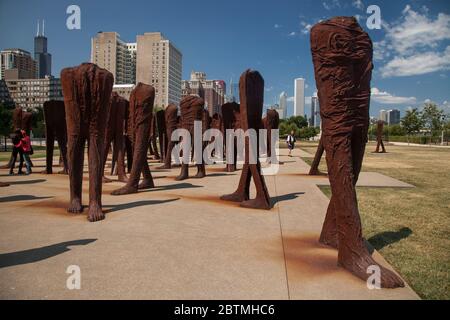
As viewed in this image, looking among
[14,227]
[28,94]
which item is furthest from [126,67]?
[14,227]

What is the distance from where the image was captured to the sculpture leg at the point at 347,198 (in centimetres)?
367

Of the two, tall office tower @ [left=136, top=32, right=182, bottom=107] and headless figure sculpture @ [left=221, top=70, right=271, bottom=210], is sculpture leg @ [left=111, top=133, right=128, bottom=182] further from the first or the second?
tall office tower @ [left=136, top=32, right=182, bottom=107]

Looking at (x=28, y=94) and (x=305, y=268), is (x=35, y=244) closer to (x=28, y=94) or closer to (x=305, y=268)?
(x=305, y=268)

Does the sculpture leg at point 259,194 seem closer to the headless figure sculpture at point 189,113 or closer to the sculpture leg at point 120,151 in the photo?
the headless figure sculpture at point 189,113

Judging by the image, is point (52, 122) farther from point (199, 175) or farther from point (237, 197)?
point (237, 197)

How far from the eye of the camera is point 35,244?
4.34 metres

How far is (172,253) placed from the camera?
13.3 ft

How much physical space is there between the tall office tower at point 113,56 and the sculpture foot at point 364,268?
8371cm

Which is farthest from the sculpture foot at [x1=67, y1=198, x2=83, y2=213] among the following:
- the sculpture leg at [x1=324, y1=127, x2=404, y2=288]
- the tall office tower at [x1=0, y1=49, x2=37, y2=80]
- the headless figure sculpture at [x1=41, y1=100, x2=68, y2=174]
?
the tall office tower at [x1=0, y1=49, x2=37, y2=80]

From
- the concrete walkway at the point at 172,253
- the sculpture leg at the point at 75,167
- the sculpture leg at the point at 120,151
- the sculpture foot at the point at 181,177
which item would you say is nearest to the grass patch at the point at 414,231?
the concrete walkway at the point at 172,253

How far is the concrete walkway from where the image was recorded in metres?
3.11

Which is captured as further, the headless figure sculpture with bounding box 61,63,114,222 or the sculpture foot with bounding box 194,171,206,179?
the sculpture foot with bounding box 194,171,206,179

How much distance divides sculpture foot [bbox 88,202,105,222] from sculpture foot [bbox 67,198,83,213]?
20.2 inches

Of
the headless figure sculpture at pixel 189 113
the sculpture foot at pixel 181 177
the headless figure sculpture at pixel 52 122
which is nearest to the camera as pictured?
the sculpture foot at pixel 181 177
